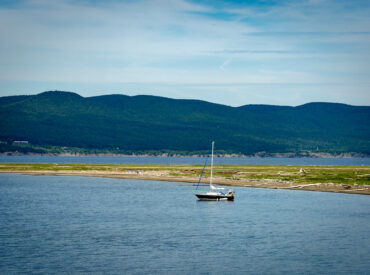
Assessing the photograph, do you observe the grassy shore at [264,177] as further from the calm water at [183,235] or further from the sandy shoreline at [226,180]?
the calm water at [183,235]

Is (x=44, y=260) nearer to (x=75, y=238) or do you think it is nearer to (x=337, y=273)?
(x=75, y=238)

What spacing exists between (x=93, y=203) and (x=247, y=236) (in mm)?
35001

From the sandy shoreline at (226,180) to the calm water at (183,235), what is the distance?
826 cm

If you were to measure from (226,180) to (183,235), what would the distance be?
222ft

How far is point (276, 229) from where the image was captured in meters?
57.5

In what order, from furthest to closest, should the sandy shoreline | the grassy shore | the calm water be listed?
the grassy shore, the sandy shoreline, the calm water

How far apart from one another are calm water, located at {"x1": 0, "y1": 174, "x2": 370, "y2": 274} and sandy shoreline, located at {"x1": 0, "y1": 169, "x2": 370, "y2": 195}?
8.26 m

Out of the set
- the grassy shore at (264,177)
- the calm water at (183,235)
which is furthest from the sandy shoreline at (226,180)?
the calm water at (183,235)

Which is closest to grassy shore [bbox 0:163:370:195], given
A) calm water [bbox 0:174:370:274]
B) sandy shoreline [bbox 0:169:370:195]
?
sandy shoreline [bbox 0:169:370:195]

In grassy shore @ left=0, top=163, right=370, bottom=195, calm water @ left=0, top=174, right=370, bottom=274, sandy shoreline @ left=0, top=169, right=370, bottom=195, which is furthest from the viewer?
grassy shore @ left=0, top=163, right=370, bottom=195

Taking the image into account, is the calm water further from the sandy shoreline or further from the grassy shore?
the grassy shore

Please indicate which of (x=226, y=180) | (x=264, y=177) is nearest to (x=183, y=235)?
(x=226, y=180)

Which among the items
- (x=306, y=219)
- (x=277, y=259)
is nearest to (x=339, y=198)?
(x=306, y=219)

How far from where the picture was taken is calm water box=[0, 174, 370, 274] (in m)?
Answer: 41.2
